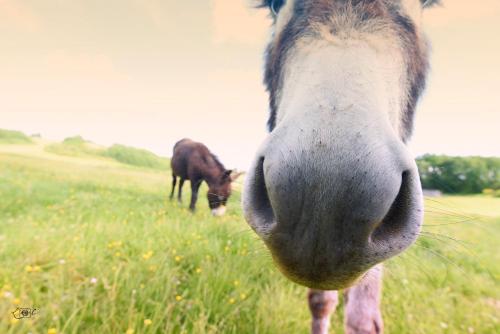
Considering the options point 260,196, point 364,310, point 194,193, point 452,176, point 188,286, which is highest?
point 452,176

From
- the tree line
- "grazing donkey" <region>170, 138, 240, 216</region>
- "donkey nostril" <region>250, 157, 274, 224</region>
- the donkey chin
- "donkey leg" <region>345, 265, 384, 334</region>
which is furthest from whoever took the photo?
"grazing donkey" <region>170, 138, 240, 216</region>

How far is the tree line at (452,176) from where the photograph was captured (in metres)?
2.34

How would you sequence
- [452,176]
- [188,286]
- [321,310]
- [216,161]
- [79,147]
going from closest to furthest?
[321,310] → [188,286] → [452,176] → [216,161] → [79,147]

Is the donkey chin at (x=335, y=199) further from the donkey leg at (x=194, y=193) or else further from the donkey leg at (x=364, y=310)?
the donkey leg at (x=194, y=193)

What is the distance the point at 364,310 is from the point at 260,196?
4.99 ft

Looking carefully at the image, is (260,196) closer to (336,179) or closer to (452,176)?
(336,179)

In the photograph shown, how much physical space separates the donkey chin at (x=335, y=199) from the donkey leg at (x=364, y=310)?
4.00ft

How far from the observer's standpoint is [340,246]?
2.67 feet

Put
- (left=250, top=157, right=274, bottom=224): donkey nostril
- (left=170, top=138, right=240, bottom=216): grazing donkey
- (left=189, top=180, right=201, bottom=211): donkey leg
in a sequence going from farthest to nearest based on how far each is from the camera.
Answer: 1. (left=189, top=180, right=201, bottom=211): donkey leg
2. (left=170, top=138, right=240, bottom=216): grazing donkey
3. (left=250, top=157, right=274, bottom=224): donkey nostril

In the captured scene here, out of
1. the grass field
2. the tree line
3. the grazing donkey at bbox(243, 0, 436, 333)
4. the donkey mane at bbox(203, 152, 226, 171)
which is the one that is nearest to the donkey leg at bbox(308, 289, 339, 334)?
the grass field

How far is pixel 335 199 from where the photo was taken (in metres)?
0.76

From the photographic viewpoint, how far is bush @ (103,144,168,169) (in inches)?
1419

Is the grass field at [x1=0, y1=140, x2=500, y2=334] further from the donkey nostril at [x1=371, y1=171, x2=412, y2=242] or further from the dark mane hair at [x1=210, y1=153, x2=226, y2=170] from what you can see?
the dark mane hair at [x1=210, y1=153, x2=226, y2=170]

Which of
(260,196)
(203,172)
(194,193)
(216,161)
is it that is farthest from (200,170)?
(260,196)
